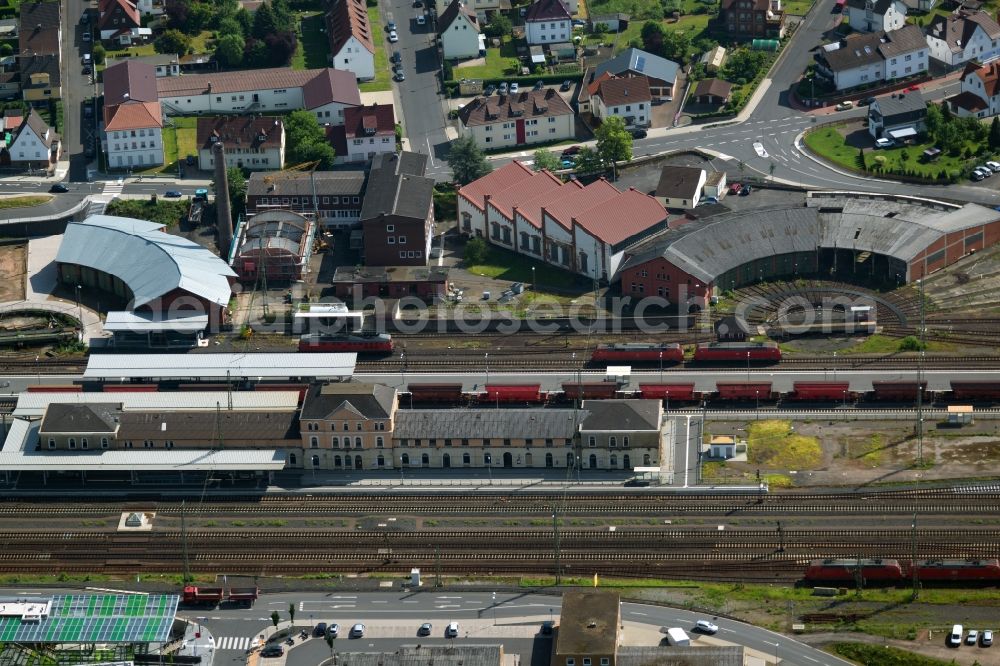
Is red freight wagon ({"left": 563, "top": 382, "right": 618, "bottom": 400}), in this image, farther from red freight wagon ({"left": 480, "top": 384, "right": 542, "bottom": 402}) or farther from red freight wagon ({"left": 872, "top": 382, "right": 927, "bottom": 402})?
red freight wagon ({"left": 872, "top": 382, "right": 927, "bottom": 402})

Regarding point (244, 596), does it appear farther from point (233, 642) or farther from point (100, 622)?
point (100, 622)

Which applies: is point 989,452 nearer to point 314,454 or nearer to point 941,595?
point 941,595

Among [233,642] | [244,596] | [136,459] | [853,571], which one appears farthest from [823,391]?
[233,642]

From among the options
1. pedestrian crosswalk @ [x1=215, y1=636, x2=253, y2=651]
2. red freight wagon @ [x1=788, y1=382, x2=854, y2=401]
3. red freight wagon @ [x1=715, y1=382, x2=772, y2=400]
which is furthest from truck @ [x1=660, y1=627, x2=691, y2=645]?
red freight wagon @ [x1=788, y1=382, x2=854, y2=401]

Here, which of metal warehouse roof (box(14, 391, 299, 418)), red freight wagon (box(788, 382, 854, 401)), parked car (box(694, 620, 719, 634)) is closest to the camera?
parked car (box(694, 620, 719, 634))

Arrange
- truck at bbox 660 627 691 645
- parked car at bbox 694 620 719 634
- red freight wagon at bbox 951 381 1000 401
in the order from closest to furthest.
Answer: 1. truck at bbox 660 627 691 645
2. parked car at bbox 694 620 719 634
3. red freight wagon at bbox 951 381 1000 401
